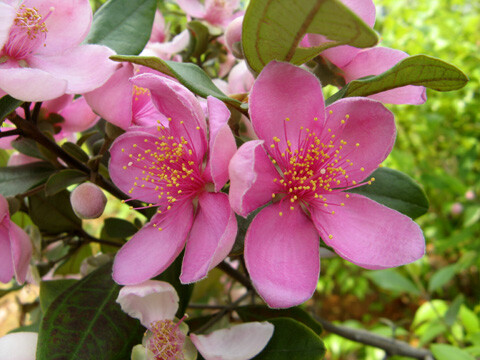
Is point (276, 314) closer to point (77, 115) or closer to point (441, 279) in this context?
point (77, 115)

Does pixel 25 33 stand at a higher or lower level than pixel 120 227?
higher

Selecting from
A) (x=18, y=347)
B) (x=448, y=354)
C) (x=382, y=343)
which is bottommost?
(x=382, y=343)

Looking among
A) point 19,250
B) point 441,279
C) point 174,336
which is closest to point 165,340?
point 174,336

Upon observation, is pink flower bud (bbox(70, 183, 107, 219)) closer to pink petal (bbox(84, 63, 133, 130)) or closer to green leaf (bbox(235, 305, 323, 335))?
pink petal (bbox(84, 63, 133, 130))

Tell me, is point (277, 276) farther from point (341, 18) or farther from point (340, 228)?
point (341, 18)

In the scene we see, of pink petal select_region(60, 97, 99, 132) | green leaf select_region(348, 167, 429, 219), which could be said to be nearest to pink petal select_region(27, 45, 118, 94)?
pink petal select_region(60, 97, 99, 132)

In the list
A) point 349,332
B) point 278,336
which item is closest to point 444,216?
point 349,332
